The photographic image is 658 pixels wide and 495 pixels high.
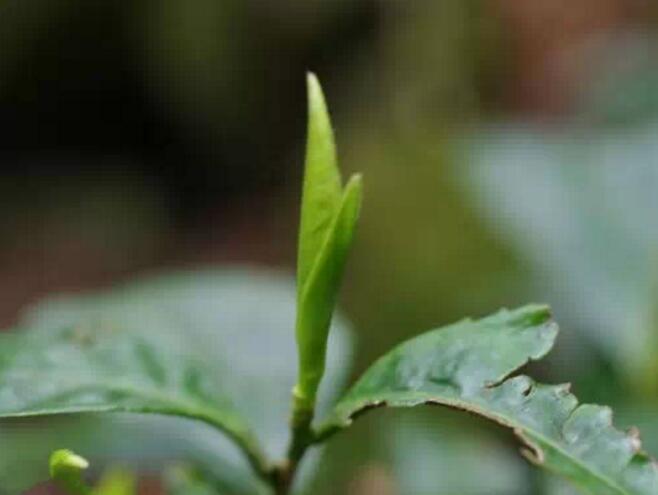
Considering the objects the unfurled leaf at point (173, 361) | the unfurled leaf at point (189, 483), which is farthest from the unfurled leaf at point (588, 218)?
the unfurled leaf at point (189, 483)

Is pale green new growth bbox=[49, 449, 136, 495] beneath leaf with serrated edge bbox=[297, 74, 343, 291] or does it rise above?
beneath

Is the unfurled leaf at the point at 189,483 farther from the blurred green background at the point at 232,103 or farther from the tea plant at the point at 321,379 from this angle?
the blurred green background at the point at 232,103

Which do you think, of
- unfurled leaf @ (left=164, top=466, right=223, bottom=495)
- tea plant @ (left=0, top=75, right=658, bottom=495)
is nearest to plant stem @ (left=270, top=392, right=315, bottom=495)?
tea plant @ (left=0, top=75, right=658, bottom=495)

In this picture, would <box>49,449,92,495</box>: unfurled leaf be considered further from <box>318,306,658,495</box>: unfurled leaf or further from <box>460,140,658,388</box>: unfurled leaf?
<box>460,140,658,388</box>: unfurled leaf

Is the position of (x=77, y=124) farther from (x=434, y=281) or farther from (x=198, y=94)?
(x=434, y=281)

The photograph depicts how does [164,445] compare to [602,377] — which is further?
[602,377]

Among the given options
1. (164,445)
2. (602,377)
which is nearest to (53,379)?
(164,445)

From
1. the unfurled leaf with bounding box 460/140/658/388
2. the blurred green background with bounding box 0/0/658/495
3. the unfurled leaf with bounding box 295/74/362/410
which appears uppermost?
the unfurled leaf with bounding box 295/74/362/410
